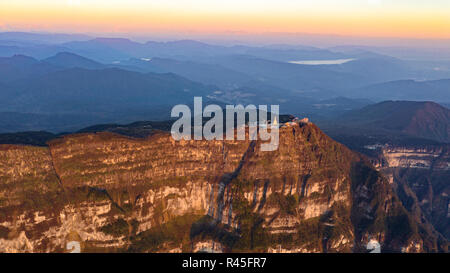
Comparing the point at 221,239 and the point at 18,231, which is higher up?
the point at 18,231

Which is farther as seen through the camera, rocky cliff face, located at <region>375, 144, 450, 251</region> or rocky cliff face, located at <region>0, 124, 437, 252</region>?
rocky cliff face, located at <region>375, 144, 450, 251</region>

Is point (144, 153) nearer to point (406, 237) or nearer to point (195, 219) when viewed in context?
point (195, 219)

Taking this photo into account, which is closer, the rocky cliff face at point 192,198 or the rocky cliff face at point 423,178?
the rocky cliff face at point 192,198

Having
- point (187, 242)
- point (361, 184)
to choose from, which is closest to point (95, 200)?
point (187, 242)
